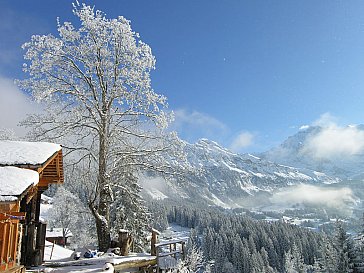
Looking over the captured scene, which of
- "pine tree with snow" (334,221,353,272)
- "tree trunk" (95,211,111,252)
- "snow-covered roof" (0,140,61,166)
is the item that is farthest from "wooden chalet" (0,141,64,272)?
"pine tree with snow" (334,221,353,272)

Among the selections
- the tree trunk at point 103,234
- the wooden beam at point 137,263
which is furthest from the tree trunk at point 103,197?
the wooden beam at point 137,263

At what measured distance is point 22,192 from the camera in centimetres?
716

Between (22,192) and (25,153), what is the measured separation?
307cm

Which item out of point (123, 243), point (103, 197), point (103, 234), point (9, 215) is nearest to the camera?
point (9, 215)

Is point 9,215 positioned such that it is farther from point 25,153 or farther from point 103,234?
point 103,234

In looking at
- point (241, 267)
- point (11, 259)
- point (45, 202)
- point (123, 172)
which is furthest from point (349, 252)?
point (45, 202)

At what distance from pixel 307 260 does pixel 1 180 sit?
110 metres

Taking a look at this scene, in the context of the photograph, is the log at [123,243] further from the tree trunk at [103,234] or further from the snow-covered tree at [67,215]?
the snow-covered tree at [67,215]

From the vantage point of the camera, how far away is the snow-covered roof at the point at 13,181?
703 centimetres

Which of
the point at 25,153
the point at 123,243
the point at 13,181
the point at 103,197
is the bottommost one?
the point at 123,243

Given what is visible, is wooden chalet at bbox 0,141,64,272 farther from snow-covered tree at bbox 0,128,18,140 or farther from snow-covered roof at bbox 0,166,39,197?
snow-covered tree at bbox 0,128,18,140

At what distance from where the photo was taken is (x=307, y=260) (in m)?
102

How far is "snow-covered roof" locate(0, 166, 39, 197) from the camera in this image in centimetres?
703

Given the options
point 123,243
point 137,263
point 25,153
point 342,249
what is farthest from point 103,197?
point 342,249
